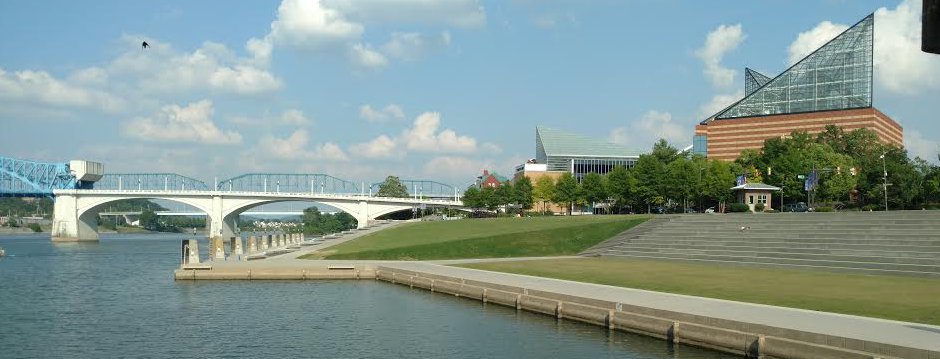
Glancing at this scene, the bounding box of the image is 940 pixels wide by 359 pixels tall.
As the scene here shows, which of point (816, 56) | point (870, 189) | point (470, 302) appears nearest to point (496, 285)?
point (470, 302)

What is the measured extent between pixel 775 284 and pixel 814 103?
491 ft

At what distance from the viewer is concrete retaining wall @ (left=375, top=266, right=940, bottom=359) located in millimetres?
21766

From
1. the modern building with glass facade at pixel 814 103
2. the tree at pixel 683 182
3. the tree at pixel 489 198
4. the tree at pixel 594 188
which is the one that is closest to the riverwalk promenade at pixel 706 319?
the tree at pixel 683 182

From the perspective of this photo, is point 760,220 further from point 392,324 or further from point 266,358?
point 266,358

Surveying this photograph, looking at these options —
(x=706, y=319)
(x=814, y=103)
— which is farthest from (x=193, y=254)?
(x=814, y=103)

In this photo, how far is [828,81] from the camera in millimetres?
173125

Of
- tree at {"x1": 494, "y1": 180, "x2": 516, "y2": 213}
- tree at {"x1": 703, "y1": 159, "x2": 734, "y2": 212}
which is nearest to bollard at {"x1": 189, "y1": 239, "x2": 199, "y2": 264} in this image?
tree at {"x1": 703, "y1": 159, "x2": 734, "y2": 212}

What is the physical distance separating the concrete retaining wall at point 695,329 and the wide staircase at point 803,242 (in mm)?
18951

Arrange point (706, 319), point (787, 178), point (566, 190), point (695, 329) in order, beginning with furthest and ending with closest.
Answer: point (566, 190), point (787, 178), point (695, 329), point (706, 319)

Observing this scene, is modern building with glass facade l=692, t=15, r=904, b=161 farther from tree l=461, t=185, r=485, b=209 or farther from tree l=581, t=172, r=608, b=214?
tree l=461, t=185, r=485, b=209

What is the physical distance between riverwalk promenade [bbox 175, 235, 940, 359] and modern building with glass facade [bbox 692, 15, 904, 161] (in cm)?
13801

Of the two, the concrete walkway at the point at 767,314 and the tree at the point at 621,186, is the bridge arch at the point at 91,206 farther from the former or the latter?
the concrete walkway at the point at 767,314

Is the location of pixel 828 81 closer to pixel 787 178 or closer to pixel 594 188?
pixel 594 188

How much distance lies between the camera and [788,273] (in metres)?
44.7
